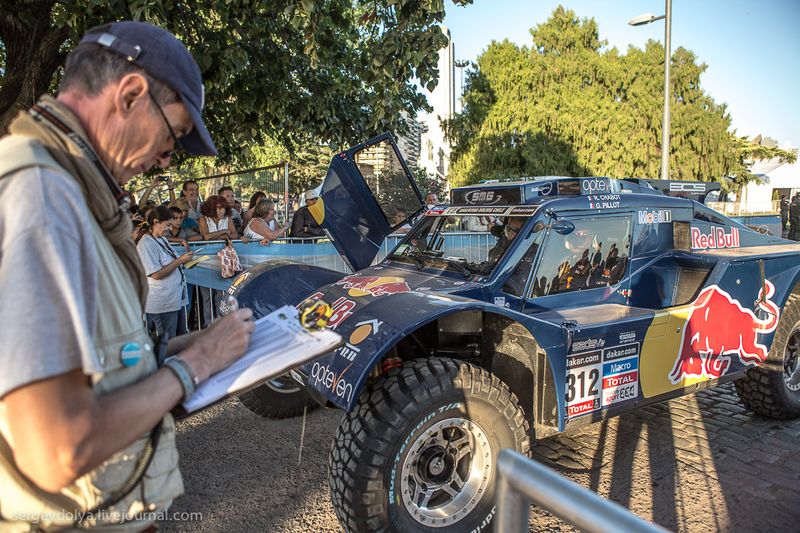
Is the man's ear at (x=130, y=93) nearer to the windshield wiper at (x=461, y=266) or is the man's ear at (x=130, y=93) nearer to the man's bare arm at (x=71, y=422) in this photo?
the man's bare arm at (x=71, y=422)

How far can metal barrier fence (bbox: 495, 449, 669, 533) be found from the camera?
97cm

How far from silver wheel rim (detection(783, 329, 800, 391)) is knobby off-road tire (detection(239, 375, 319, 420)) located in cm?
432

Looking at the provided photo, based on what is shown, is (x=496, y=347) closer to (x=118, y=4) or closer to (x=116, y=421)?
(x=116, y=421)

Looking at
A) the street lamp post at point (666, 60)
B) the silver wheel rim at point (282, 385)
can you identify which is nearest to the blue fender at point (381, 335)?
the silver wheel rim at point (282, 385)

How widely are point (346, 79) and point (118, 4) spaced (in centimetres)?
402

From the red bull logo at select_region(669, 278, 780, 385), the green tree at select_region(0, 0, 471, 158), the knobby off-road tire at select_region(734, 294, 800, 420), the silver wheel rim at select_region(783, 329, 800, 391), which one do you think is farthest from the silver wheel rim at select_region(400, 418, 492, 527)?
the green tree at select_region(0, 0, 471, 158)

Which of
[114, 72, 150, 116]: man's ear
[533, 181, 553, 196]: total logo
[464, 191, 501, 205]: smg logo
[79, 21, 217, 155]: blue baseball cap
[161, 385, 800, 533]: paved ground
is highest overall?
[79, 21, 217, 155]: blue baseball cap

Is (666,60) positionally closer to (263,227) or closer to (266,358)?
(263,227)

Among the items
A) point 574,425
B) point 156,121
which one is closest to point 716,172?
point 574,425

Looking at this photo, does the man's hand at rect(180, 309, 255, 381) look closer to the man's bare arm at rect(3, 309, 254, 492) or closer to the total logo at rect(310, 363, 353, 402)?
the man's bare arm at rect(3, 309, 254, 492)

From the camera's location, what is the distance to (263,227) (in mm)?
7738

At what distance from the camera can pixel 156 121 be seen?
1246 mm

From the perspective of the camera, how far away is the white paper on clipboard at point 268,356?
1.29m

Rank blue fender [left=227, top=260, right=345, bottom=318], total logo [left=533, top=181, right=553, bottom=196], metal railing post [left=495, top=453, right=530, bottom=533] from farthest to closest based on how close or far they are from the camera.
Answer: blue fender [left=227, top=260, right=345, bottom=318] < total logo [left=533, top=181, right=553, bottom=196] < metal railing post [left=495, top=453, right=530, bottom=533]
